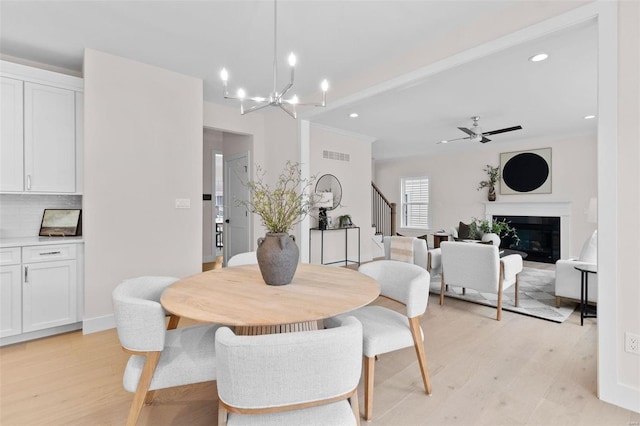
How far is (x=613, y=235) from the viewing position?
6.12ft

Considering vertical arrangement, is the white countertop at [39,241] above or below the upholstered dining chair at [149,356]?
above

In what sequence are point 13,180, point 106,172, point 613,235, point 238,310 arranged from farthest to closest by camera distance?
point 106,172, point 13,180, point 613,235, point 238,310

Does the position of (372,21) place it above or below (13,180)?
above

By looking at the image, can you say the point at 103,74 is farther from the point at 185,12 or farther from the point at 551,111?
the point at 551,111

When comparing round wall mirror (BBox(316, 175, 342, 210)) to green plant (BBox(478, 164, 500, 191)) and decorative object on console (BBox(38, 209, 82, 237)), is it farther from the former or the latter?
green plant (BBox(478, 164, 500, 191))

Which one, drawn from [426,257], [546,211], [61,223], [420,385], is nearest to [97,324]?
[61,223]

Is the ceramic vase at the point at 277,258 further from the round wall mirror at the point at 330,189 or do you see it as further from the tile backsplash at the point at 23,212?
the round wall mirror at the point at 330,189

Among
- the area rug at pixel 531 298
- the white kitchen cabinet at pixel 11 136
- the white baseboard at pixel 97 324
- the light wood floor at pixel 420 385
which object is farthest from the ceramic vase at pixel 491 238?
the white kitchen cabinet at pixel 11 136

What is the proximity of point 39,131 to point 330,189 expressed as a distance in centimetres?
410

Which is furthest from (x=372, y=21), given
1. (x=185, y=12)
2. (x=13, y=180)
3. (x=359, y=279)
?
(x=13, y=180)

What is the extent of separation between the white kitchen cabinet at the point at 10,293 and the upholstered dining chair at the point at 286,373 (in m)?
2.82

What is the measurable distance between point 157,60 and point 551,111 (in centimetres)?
552

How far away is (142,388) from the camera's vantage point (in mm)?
1371

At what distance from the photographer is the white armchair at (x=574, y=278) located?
3.35 meters
